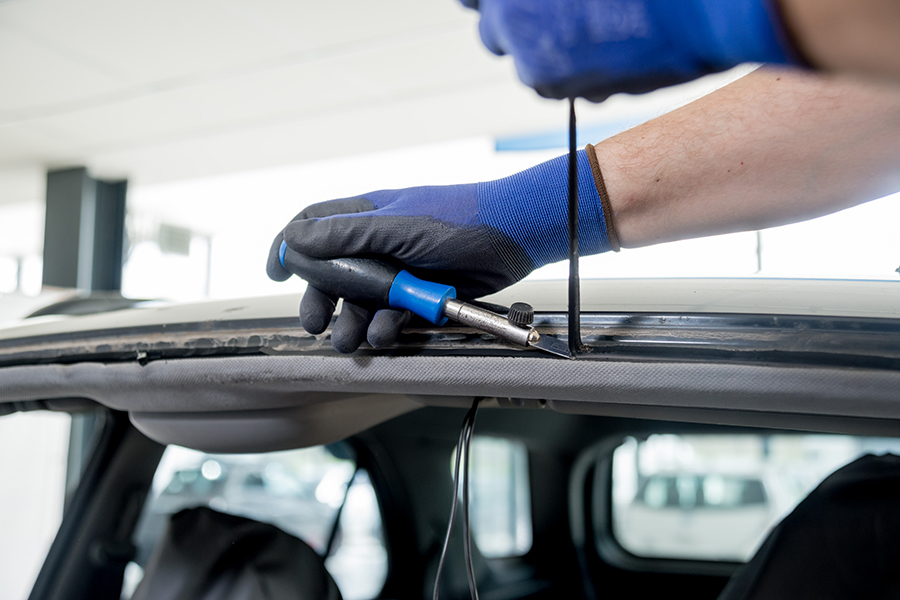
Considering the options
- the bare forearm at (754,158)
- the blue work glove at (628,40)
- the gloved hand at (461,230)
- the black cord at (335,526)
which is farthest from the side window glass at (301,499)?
the blue work glove at (628,40)

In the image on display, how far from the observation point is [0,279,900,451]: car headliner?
0.44 metres

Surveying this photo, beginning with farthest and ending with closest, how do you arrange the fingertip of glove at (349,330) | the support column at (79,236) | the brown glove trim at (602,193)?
the support column at (79,236)
the brown glove trim at (602,193)
the fingertip of glove at (349,330)

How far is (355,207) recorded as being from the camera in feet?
2.33

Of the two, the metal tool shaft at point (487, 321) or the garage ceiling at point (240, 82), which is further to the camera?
the garage ceiling at point (240, 82)

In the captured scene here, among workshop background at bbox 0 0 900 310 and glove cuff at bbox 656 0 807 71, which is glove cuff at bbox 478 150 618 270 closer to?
workshop background at bbox 0 0 900 310

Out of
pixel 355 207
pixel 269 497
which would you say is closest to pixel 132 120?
pixel 269 497

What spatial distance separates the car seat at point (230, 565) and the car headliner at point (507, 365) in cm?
11

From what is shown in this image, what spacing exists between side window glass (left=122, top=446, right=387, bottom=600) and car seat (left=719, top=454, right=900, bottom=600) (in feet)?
2.81

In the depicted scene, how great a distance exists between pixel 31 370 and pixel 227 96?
286 cm

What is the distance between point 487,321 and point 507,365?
5 cm

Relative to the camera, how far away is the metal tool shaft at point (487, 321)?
512 millimetres

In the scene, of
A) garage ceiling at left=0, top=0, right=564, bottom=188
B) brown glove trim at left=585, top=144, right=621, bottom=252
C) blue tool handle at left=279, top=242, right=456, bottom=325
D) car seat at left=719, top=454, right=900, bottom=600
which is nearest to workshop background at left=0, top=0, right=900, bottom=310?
garage ceiling at left=0, top=0, right=564, bottom=188

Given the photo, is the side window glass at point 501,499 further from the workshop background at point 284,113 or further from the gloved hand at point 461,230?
the gloved hand at point 461,230

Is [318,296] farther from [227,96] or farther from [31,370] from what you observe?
[227,96]
